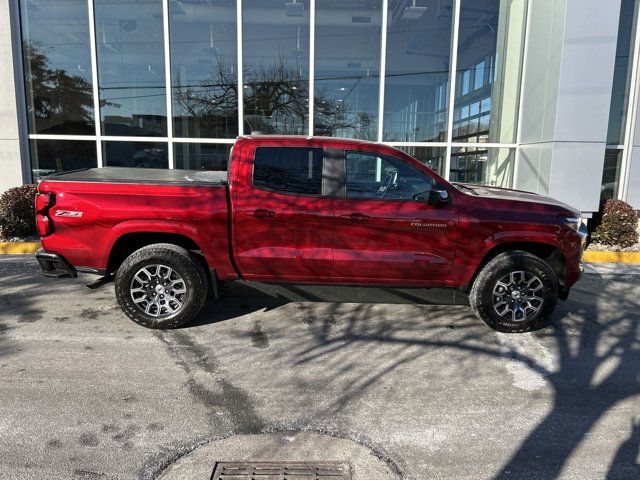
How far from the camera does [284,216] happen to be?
15.4ft

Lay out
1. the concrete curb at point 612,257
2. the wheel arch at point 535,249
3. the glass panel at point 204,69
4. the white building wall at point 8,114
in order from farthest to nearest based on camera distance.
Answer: the glass panel at point 204,69
the white building wall at point 8,114
the concrete curb at point 612,257
the wheel arch at point 535,249

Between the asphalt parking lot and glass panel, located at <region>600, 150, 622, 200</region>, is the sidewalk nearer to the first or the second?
the asphalt parking lot

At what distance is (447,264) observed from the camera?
4.81 metres

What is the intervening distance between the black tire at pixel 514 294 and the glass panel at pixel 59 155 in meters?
8.59

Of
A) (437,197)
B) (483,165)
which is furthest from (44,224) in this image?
(483,165)

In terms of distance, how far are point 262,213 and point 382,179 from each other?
49.7 inches

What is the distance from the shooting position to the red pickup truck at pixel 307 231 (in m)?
4.67

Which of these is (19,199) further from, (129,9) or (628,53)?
(628,53)

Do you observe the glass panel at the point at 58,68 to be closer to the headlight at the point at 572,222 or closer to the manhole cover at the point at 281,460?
the manhole cover at the point at 281,460

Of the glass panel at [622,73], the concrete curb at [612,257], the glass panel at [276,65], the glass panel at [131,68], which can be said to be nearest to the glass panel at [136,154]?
the glass panel at [131,68]

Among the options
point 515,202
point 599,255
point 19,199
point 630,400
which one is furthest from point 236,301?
point 599,255

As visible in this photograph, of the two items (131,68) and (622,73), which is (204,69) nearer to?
(131,68)

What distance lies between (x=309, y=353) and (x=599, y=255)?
244 inches

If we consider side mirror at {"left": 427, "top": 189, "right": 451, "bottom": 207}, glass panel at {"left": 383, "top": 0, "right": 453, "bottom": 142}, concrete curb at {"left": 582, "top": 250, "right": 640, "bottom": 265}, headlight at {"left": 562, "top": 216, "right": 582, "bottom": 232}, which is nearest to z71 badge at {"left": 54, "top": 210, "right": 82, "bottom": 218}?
side mirror at {"left": 427, "top": 189, "right": 451, "bottom": 207}
